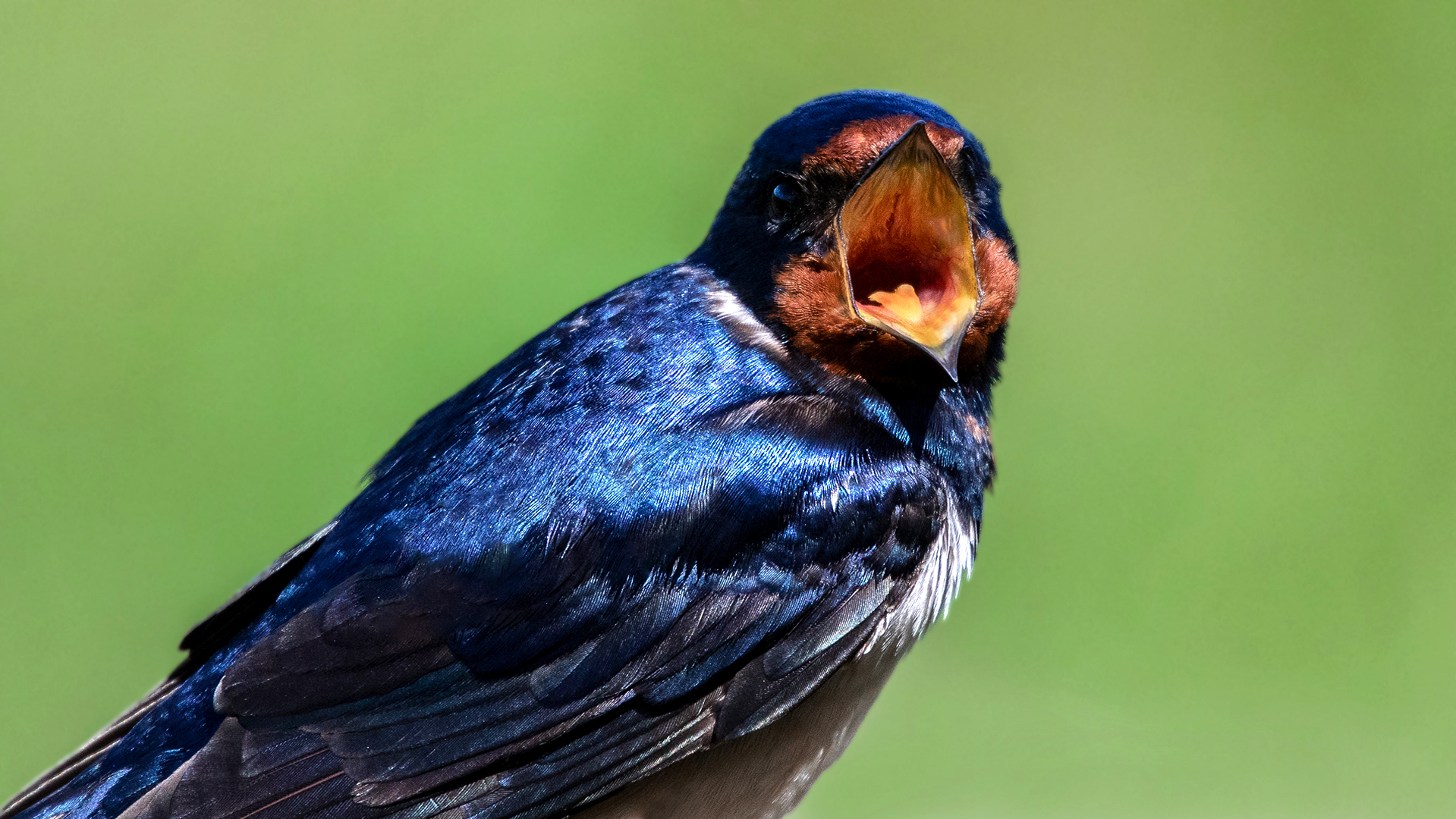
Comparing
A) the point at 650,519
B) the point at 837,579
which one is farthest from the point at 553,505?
the point at 837,579

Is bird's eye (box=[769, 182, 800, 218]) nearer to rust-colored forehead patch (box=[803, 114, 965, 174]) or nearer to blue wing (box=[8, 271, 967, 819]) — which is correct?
rust-colored forehead patch (box=[803, 114, 965, 174])

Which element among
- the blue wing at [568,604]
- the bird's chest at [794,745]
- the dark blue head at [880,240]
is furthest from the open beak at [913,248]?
the bird's chest at [794,745]

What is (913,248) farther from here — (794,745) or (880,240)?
(794,745)

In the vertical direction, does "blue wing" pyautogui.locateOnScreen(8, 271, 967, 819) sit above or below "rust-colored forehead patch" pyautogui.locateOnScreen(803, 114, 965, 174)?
below

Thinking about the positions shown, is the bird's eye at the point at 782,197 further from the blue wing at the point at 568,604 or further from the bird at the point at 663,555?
the blue wing at the point at 568,604

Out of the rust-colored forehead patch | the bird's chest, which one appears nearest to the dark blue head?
the rust-colored forehead patch

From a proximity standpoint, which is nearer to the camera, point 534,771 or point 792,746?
point 534,771

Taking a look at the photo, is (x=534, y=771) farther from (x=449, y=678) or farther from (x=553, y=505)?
(x=553, y=505)

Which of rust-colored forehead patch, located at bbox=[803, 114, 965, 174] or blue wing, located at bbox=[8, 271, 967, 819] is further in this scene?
rust-colored forehead patch, located at bbox=[803, 114, 965, 174]

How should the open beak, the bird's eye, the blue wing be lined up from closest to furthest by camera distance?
1. the blue wing
2. the open beak
3. the bird's eye
